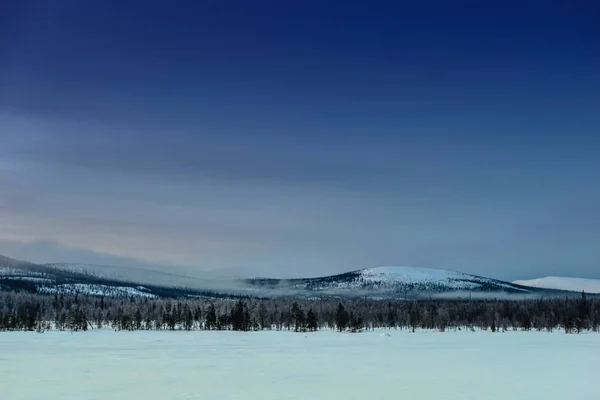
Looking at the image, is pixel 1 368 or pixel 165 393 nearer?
pixel 165 393

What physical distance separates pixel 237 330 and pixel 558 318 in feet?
275

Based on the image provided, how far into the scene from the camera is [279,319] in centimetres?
15500

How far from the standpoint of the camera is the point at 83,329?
128750 mm

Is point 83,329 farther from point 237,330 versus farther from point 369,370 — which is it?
point 369,370

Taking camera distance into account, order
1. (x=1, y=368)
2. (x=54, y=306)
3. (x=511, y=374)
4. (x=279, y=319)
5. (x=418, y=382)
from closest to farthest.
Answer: (x=418, y=382) → (x=511, y=374) → (x=1, y=368) → (x=279, y=319) → (x=54, y=306)

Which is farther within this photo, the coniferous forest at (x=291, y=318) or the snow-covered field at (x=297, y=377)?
the coniferous forest at (x=291, y=318)

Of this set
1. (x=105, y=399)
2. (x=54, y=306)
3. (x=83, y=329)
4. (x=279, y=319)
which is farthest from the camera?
(x=54, y=306)

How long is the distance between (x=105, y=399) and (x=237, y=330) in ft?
348

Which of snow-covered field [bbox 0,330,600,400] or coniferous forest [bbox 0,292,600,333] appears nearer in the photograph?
snow-covered field [bbox 0,330,600,400]

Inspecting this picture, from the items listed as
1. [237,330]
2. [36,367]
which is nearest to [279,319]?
[237,330]

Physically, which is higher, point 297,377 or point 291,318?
point 297,377

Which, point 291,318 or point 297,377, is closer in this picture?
point 297,377

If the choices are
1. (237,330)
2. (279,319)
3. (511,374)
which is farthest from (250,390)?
(279,319)

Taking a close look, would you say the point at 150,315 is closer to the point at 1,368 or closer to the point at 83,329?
the point at 83,329
